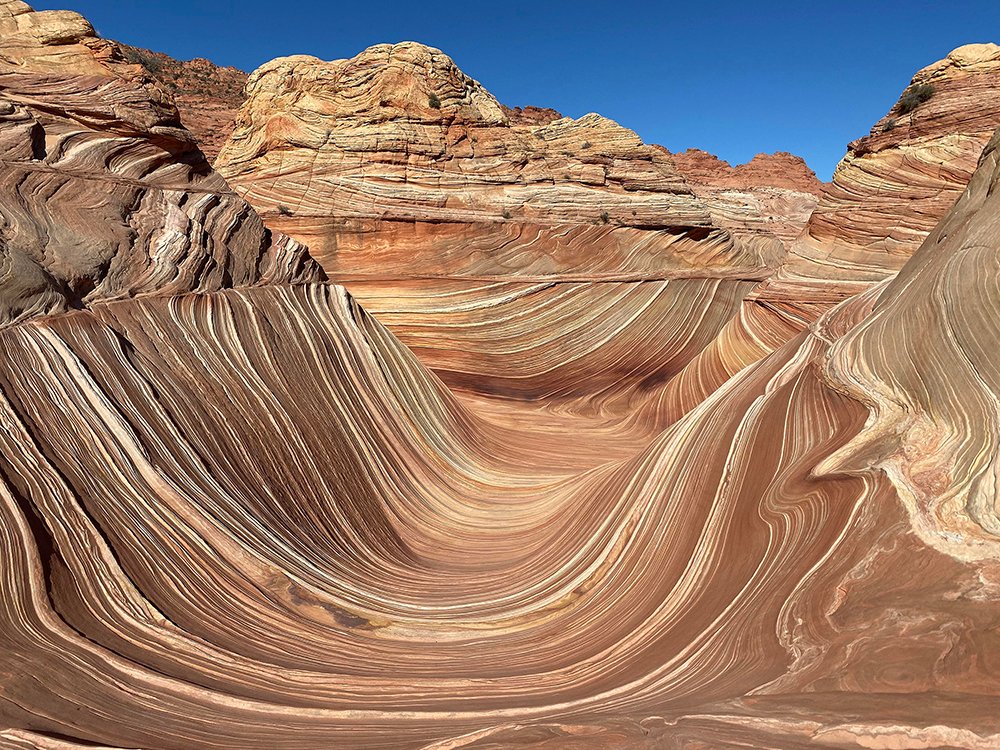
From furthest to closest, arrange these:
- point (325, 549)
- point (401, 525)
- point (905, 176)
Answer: point (905, 176) → point (401, 525) → point (325, 549)

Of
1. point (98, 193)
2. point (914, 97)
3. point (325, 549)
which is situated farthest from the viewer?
point (914, 97)

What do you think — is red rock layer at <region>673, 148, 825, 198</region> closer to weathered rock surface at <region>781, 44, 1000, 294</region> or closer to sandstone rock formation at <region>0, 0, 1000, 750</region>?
weathered rock surface at <region>781, 44, 1000, 294</region>

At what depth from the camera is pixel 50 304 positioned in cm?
397

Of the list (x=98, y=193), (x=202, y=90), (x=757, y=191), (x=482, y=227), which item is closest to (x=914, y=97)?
(x=482, y=227)

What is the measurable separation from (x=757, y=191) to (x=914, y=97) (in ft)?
26.7

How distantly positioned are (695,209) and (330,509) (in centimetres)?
821

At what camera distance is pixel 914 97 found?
936cm

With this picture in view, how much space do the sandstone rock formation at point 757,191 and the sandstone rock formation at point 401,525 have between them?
22.6 ft

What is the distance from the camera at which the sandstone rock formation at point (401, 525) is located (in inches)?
89.4

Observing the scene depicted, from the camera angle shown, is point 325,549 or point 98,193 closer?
point 325,549

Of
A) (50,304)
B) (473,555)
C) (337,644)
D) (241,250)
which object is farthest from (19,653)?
(241,250)

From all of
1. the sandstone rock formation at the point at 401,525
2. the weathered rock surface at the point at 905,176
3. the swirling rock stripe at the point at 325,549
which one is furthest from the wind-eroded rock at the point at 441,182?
the swirling rock stripe at the point at 325,549

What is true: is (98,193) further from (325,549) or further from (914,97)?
(914,97)

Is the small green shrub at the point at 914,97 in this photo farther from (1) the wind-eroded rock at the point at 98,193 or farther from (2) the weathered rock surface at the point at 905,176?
(1) the wind-eroded rock at the point at 98,193
